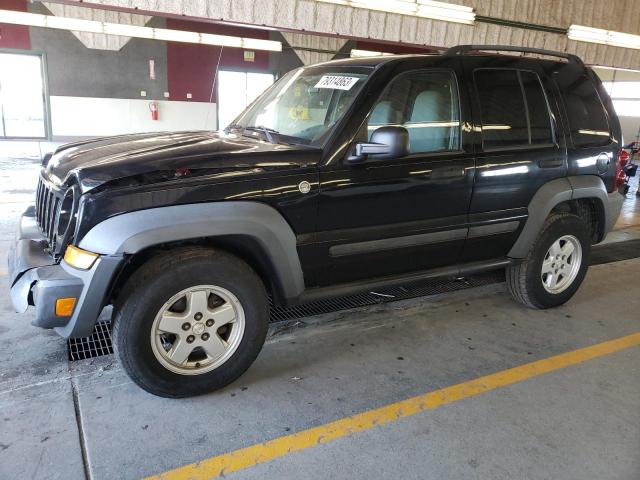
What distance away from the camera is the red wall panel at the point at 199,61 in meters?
16.5

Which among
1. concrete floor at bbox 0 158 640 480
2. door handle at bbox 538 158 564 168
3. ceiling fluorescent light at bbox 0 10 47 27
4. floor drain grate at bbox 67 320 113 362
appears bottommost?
floor drain grate at bbox 67 320 113 362

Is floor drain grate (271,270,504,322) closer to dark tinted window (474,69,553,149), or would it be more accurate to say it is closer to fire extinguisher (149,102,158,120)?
dark tinted window (474,69,553,149)

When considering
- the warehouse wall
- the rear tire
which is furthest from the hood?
the warehouse wall

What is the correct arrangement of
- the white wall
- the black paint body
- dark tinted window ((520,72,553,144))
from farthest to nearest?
the white wall → dark tinted window ((520,72,553,144)) → the black paint body

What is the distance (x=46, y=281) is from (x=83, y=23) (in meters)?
12.5

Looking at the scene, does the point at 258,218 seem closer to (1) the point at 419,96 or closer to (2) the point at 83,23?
(1) the point at 419,96

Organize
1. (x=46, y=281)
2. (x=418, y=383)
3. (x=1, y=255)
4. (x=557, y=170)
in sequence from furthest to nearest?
(x=1, y=255)
(x=557, y=170)
(x=418, y=383)
(x=46, y=281)

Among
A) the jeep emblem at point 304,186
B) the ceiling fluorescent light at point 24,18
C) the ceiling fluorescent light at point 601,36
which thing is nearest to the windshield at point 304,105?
the jeep emblem at point 304,186

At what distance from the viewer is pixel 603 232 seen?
4.11 meters

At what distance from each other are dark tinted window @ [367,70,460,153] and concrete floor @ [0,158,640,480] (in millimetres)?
1353

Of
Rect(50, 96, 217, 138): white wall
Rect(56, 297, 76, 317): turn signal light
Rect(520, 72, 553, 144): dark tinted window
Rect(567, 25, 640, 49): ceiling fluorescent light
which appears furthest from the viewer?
Rect(50, 96, 217, 138): white wall

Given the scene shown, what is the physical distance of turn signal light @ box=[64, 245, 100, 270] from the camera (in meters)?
2.28

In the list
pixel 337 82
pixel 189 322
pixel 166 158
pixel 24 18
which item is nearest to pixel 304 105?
pixel 337 82

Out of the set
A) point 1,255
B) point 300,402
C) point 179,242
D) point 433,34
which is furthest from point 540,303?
point 433,34
